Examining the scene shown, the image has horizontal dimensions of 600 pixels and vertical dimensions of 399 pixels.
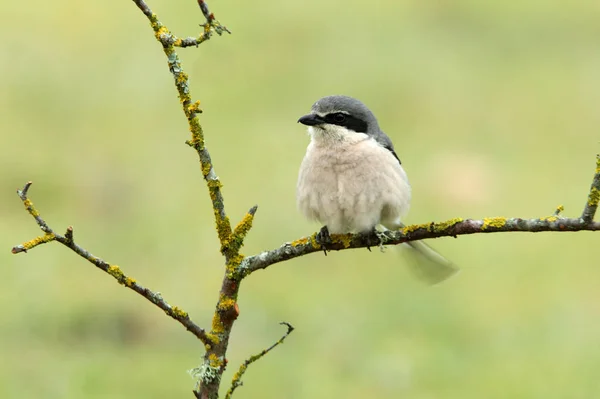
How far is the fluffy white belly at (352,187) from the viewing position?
4926 millimetres

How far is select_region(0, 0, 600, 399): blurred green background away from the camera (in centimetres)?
820

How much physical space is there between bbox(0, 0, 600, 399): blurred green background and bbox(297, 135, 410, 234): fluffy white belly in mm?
2956

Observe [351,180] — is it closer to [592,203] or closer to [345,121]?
[345,121]

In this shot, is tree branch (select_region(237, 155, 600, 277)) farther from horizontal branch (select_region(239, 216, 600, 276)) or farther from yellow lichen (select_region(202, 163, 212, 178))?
yellow lichen (select_region(202, 163, 212, 178))

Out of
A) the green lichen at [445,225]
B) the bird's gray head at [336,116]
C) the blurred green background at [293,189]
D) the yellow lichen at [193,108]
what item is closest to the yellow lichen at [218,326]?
the yellow lichen at [193,108]

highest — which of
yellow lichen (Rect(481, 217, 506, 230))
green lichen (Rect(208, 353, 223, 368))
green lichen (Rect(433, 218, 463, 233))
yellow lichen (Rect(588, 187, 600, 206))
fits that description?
green lichen (Rect(433, 218, 463, 233))

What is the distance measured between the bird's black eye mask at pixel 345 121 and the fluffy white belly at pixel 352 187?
8cm

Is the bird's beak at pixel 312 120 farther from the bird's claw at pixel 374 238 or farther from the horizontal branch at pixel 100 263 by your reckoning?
the horizontal branch at pixel 100 263

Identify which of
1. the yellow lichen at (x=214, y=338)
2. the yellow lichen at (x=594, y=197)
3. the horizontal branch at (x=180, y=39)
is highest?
the horizontal branch at (x=180, y=39)

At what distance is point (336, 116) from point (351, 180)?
38cm

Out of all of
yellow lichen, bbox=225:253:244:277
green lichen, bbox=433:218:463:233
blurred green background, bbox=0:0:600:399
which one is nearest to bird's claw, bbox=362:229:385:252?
green lichen, bbox=433:218:463:233

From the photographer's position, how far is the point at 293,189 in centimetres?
1127

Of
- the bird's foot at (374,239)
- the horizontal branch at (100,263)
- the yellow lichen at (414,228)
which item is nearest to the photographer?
the horizontal branch at (100,263)

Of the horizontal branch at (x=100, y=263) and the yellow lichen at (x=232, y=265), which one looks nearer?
the horizontal branch at (x=100, y=263)
